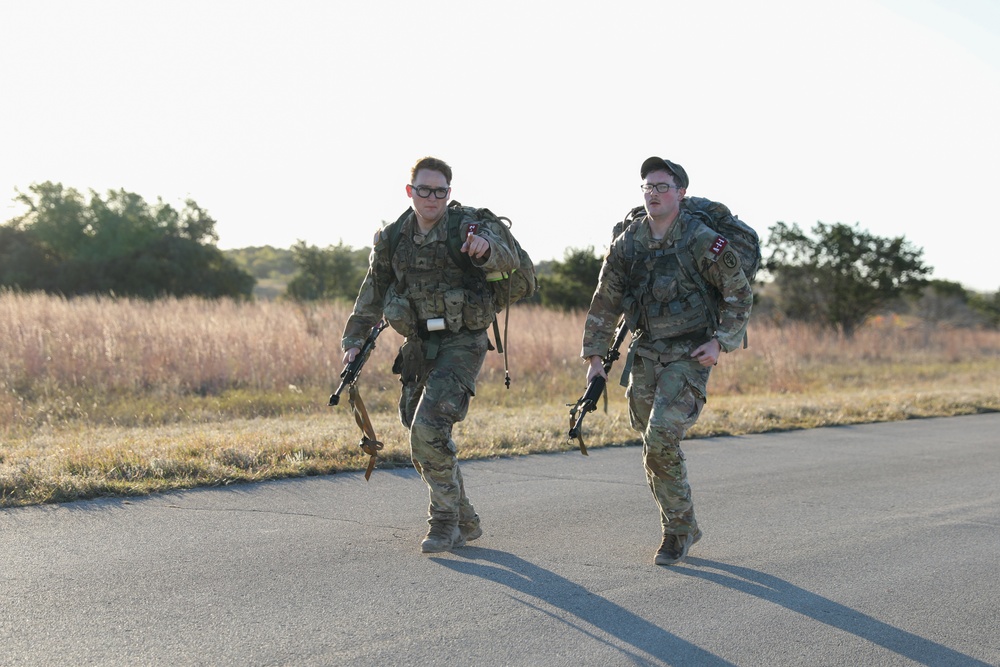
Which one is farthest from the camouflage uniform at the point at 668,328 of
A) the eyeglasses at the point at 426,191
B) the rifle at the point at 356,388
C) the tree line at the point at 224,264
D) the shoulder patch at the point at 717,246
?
the tree line at the point at 224,264

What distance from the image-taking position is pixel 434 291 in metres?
5.09

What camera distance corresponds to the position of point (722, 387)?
617 inches

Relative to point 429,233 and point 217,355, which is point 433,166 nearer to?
point 429,233

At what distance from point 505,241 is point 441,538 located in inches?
62.8

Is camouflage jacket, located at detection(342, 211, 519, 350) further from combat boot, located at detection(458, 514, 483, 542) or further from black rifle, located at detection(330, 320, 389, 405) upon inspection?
combat boot, located at detection(458, 514, 483, 542)

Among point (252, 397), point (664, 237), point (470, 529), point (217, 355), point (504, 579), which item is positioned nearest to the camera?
point (504, 579)

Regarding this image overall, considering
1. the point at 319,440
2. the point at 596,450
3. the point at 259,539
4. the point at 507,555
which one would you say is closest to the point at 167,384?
the point at 319,440

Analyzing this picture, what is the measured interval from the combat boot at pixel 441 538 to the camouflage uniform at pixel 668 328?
1.08m

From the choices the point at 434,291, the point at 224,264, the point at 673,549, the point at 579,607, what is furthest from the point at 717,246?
the point at 224,264

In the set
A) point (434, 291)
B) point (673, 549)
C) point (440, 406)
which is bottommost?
point (673, 549)

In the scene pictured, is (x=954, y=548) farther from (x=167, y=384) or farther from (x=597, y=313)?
(x=167, y=384)

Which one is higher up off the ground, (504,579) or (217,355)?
(217,355)

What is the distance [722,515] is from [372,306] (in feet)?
8.89

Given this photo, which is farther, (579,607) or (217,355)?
(217,355)
